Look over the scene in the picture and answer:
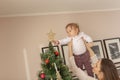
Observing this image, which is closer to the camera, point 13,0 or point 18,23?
point 13,0

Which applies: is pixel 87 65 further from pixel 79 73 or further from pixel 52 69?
pixel 52 69

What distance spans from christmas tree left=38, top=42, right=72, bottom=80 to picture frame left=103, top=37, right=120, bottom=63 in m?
0.82

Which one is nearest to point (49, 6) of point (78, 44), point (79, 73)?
point (78, 44)

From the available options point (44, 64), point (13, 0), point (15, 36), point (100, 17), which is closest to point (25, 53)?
point (15, 36)

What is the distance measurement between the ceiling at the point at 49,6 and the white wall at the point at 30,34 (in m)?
0.07

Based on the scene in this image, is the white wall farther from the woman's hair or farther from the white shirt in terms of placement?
the woman's hair

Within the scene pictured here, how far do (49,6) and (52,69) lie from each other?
2.52 ft

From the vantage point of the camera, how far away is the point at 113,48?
266 centimetres

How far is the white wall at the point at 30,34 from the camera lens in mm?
2301

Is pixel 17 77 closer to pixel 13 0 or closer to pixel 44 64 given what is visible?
pixel 44 64

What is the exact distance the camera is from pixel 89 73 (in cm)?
229

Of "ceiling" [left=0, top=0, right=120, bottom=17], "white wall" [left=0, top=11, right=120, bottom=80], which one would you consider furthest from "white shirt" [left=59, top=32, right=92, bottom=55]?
"ceiling" [left=0, top=0, right=120, bottom=17]

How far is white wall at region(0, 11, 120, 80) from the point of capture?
2301 millimetres

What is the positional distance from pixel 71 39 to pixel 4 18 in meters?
0.79
